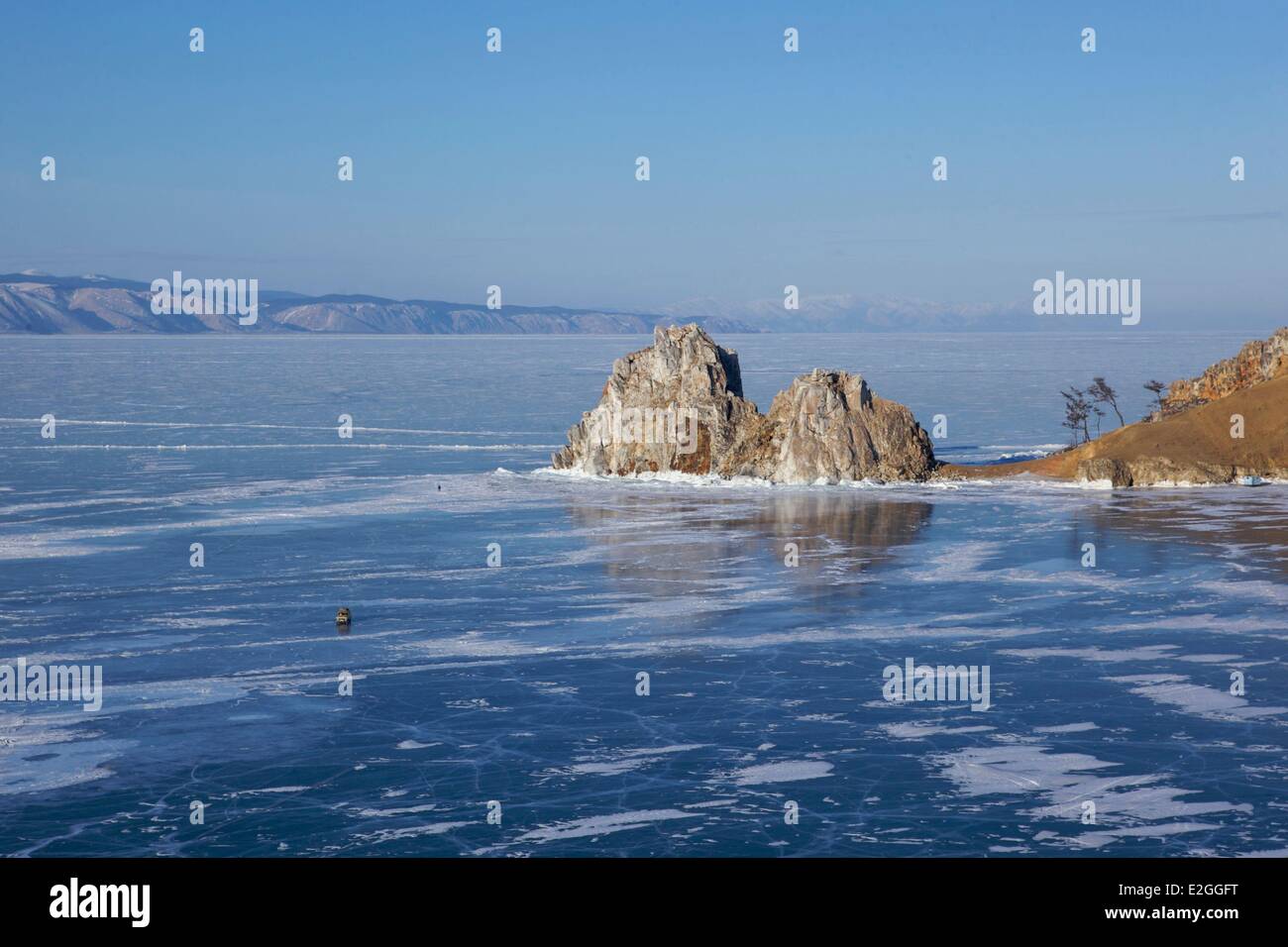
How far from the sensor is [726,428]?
76625 millimetres

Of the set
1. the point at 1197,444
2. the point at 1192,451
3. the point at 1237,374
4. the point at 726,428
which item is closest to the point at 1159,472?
the point at 1192,451

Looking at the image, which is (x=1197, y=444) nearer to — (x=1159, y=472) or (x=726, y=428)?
(x=1159, y=472)

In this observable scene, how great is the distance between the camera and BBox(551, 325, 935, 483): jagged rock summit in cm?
7362

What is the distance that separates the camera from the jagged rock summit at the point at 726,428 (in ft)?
242

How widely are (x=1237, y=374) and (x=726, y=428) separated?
33.4m

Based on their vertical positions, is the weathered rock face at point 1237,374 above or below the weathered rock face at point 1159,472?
above

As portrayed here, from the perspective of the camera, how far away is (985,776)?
26312 mm

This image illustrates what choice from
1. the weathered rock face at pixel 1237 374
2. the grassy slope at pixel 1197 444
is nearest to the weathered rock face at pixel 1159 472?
the grassy slope at pixel 1197 444

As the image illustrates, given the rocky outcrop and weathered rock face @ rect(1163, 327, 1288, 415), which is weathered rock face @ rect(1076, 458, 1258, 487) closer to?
the rocky outcrop

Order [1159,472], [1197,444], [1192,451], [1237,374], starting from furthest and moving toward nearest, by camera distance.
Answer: [1237,374], [1197,444], [1192,451], [1159,472]

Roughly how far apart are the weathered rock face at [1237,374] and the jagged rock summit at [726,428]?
21.9 m

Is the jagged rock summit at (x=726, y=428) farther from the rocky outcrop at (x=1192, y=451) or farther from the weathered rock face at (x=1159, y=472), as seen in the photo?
the weathered rock face at (x=1159, y=472)
